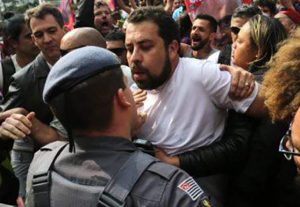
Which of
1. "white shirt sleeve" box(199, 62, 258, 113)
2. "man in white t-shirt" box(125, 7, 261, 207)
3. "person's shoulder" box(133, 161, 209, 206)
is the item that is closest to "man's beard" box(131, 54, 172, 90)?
"man in white t-shirt" box(125, 7, 261, 207)

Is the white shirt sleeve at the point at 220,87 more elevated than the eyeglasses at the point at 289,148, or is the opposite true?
the eyeglasses at the point at 289,148

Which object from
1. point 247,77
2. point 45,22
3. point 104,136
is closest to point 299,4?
point 45,22

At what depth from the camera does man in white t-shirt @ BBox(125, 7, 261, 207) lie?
205 cm

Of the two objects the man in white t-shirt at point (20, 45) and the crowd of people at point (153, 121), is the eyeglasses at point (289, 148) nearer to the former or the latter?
the crowd of people at point (153, 121)

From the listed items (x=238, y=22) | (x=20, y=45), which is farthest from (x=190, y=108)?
(x=20, y=45)

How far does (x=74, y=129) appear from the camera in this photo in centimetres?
140

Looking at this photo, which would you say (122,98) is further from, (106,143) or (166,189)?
(166,189)

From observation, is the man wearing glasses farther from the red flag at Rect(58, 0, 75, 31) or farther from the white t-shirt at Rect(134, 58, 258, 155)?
the red flag at Rect(58, 0, 75, 31)

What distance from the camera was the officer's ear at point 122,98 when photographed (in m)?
1.36

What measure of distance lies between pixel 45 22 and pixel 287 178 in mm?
2459

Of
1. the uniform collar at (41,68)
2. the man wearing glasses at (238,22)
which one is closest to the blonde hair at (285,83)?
the uniform collar at (41,68)

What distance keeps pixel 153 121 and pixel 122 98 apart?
75 cm

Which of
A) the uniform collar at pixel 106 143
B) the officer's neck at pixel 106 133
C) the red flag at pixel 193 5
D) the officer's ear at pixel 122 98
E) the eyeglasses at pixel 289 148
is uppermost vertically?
the officer's ear at pixel 122 98

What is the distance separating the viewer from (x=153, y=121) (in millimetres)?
2102
